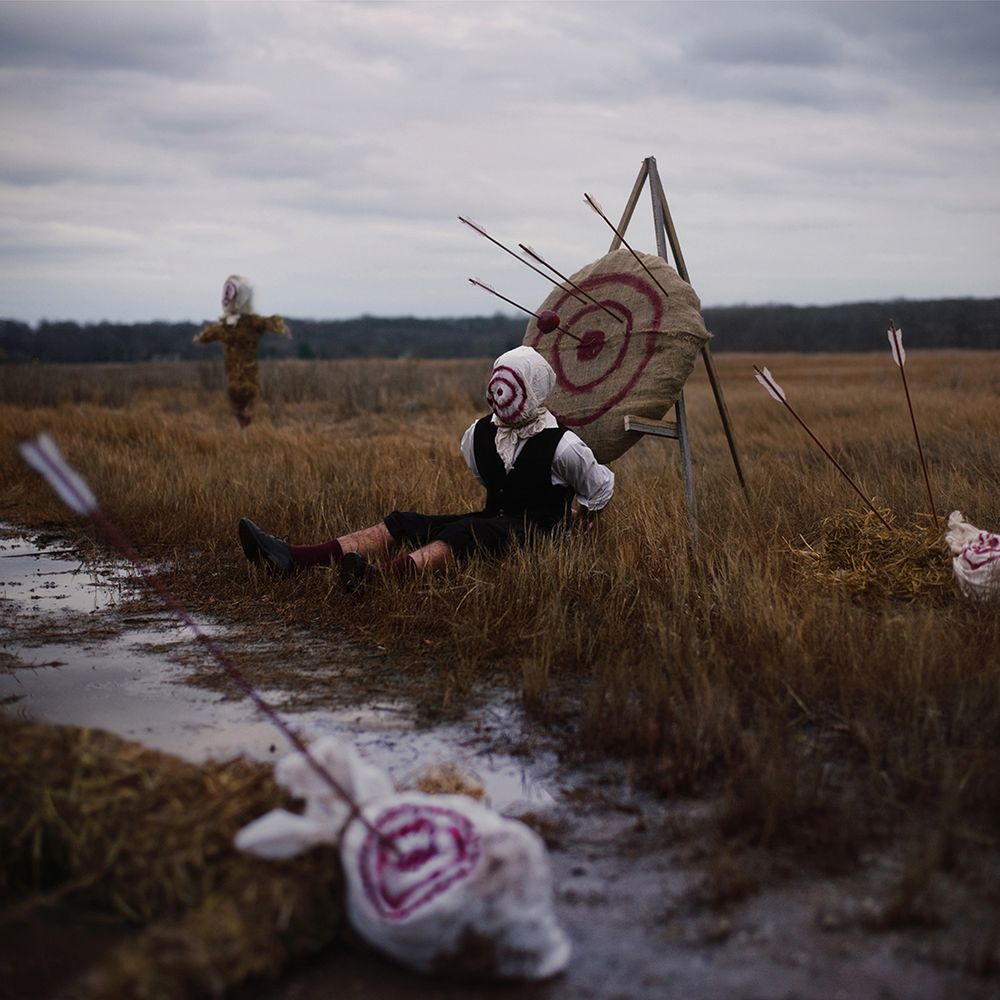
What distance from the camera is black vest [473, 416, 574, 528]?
5398 mm

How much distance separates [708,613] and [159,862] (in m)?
2.53

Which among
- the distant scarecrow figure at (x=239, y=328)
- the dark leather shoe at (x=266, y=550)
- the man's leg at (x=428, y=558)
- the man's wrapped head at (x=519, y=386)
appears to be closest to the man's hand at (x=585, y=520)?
the man's wrapped head at (x=519, y=386)

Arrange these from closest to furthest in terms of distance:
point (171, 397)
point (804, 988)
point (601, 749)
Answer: point (804, 988) → point (601, 749) → point (171, 397)

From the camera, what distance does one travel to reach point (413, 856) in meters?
2.41

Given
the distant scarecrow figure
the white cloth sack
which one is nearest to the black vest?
the white cloth sack

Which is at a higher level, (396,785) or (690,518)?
(690,518)

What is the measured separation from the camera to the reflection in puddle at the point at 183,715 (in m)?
3.37

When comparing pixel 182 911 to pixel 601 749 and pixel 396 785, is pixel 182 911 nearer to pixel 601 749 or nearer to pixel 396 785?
pixel 396 785

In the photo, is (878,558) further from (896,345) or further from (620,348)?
(620,348)

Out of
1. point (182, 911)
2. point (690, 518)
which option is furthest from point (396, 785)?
point (690, 518)

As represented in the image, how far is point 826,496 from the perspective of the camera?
6566 mm

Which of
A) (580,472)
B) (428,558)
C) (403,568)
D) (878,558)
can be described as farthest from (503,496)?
(878,558)

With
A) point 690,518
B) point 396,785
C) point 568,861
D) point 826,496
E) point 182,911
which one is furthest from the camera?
point 826,496

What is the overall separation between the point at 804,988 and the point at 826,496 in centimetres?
469
